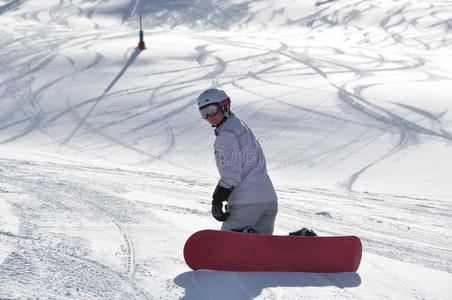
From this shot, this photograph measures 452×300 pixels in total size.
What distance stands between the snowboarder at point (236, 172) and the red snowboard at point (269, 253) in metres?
0.24

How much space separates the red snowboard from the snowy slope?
0.36 ft

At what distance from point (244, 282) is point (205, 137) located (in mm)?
8354

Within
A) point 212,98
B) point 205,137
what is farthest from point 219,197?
point 205,137

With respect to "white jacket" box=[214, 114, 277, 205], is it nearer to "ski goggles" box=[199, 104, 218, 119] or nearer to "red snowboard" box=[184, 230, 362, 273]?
"ski goggles" box=[199, 104, 218, 119]

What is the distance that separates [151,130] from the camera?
1257 cm

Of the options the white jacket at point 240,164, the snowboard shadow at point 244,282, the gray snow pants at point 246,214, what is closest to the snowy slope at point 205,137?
the snowboard shadow at point 244,282

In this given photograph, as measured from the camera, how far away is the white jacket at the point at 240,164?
406 cm

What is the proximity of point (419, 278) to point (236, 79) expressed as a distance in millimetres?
11750

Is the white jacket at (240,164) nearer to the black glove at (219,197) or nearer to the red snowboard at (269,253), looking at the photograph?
the black glove at (219,197)

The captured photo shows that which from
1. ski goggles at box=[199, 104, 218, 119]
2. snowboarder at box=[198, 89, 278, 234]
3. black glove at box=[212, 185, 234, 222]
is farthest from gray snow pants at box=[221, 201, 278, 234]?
ski goggles at box=[199, 104, 218, 119]

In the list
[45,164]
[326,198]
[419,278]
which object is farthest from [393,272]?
[45,164]

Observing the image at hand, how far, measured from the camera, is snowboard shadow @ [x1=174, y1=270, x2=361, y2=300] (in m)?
3.49

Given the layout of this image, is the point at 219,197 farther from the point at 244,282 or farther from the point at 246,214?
the point at 244,282

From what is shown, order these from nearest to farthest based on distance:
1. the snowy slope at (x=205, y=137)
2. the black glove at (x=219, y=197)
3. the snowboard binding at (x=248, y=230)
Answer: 1. the snowy slope at (x=205, y=137)
2. the black glove at (x=219, y=197)
3. the snowboard binding at (x=248, y=230)
